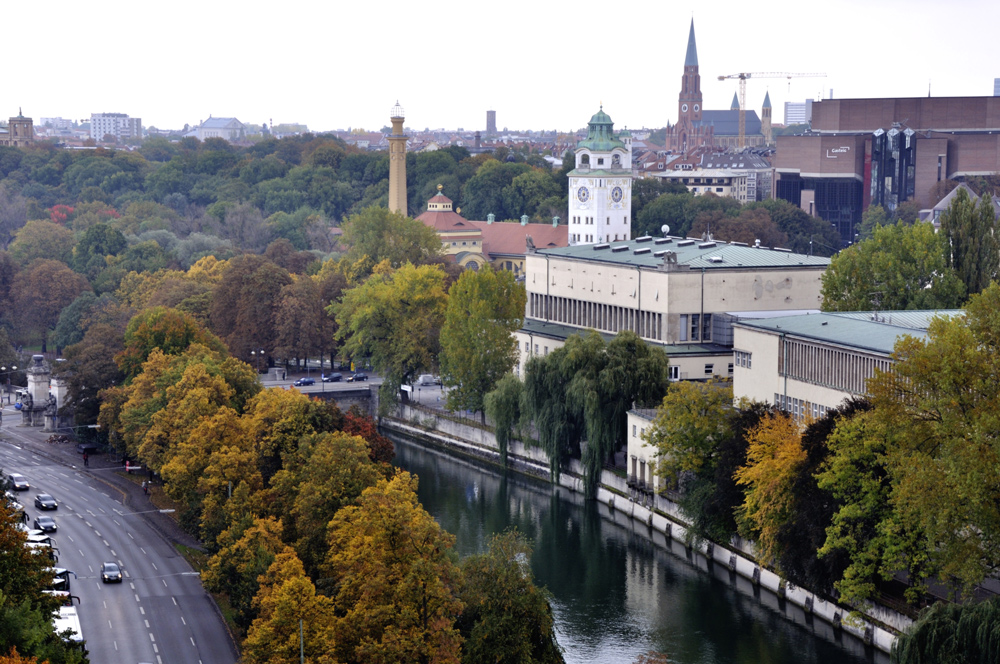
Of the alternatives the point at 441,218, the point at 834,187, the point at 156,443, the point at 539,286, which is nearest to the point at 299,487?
the point at 156,443

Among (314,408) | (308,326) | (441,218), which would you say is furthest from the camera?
(441,218)

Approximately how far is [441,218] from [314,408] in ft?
282

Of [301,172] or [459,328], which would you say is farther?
[301,172]

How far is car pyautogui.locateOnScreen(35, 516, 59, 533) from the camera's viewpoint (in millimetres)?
56375

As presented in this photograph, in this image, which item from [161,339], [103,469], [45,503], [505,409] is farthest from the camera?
[161,339]

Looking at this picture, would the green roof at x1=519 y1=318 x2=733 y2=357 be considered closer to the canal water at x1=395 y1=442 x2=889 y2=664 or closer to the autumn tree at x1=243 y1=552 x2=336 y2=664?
the canal water at x1=395 y1=442 x2=889 y2=664

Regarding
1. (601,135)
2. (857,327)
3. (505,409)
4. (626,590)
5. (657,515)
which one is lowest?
(626,590)

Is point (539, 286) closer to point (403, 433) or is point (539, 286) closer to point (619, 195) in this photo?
point (403, 433)

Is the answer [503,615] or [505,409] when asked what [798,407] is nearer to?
Answer: [505,409]

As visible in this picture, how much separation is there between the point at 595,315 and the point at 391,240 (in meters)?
32.6

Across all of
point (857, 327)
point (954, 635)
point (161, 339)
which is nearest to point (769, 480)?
point (857, 327)

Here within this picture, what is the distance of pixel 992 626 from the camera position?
36.7 meters

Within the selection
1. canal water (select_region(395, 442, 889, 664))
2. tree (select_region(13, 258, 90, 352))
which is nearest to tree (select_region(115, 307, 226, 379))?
canal water (select_region(395, 442, 889, 664))

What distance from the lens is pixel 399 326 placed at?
85312mm
